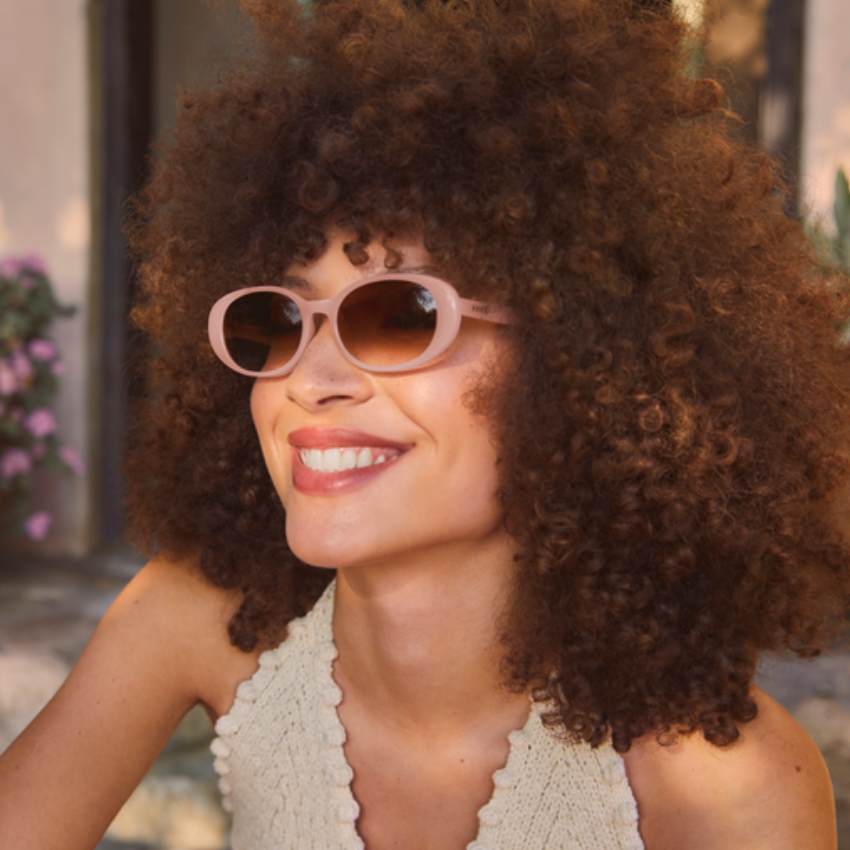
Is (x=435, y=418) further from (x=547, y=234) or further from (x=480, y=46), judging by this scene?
(x=480, y=46)

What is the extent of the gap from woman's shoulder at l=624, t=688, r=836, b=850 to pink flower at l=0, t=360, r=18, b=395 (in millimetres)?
3744

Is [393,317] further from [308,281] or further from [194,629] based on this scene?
[194,629]

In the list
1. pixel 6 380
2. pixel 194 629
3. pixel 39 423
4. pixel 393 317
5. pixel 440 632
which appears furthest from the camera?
pixel 39 423

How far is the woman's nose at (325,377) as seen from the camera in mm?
1586

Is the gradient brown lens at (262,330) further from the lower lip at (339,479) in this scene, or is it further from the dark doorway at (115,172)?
the dark doorway at (115,172)

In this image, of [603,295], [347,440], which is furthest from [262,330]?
[603,295]

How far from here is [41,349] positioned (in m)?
4.69

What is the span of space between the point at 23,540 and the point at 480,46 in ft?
14.0

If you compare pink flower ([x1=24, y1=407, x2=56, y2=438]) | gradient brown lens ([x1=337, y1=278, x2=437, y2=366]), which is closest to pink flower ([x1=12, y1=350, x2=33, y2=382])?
pink flower ([x1=24, y1=407, x2=56, y2=438])

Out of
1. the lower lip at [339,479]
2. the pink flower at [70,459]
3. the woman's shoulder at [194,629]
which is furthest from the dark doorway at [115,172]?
the lower lip at [339,479]

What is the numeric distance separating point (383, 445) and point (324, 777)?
0.72 m

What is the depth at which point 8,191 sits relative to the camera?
488 centimetres

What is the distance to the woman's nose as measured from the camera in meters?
1.59

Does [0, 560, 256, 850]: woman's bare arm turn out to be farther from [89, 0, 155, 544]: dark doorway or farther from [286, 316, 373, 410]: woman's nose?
[89, 0, 155, 544]: dark doorway
